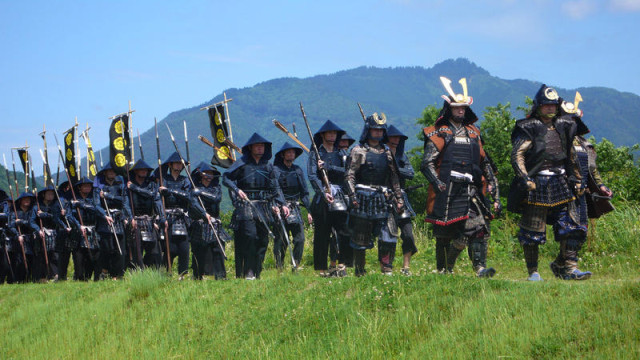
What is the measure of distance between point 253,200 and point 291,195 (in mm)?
1126

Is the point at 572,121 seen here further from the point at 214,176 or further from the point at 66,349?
the point at 66,349

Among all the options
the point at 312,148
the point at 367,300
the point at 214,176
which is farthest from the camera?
the point at 214,176

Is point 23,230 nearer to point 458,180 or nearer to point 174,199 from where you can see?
point 174,199

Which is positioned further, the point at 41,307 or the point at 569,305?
the point at 41,307

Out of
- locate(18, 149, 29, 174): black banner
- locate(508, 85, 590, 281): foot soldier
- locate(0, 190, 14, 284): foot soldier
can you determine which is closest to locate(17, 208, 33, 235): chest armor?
locate(0, 190, 14, 284): foot soldier

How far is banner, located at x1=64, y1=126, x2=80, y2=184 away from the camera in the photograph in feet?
53.2

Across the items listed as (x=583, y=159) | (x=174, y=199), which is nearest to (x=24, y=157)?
(x=174, y=199)

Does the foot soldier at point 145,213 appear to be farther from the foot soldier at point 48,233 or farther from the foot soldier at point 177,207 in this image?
the foot soldier at point 48,233

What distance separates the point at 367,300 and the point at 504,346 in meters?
2.34

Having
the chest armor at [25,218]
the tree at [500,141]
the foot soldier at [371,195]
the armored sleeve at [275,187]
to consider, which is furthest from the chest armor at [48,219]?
the tree at [500,141]

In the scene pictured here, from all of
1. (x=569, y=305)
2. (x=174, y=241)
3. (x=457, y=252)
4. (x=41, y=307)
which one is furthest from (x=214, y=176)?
(x=569, y=305)

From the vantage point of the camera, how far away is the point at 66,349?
10.8 meters

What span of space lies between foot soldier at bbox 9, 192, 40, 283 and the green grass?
3803mm

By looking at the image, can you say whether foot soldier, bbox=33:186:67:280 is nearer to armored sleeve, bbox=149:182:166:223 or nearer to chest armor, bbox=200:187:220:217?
armored sleeve, bbox=149:182:166:223
